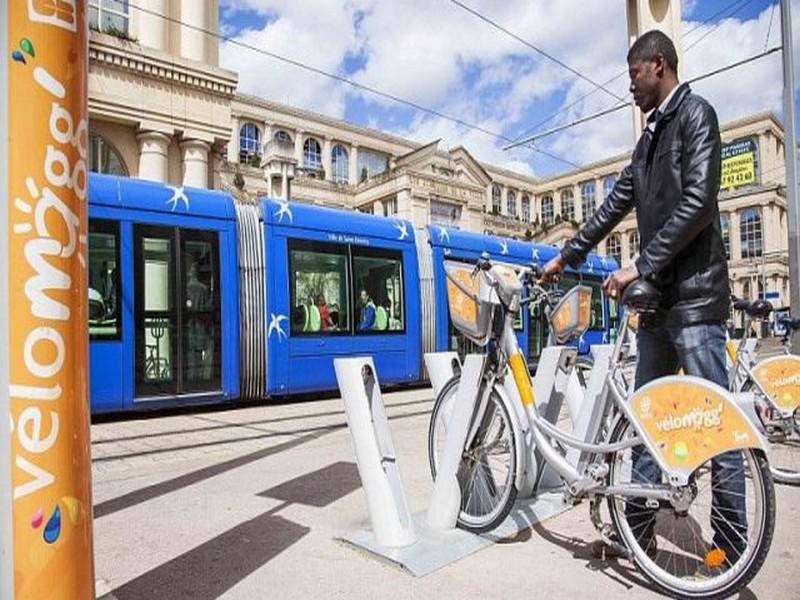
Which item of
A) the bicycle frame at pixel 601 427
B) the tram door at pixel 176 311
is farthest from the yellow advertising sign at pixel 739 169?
the bicycle frame at pixel 601 427

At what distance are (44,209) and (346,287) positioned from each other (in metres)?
8.34

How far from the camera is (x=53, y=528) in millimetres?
1724

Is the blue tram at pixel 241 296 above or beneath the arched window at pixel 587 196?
beneath

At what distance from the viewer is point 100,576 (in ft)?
9.32

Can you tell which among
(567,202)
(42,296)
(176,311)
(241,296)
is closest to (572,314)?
(42,296)

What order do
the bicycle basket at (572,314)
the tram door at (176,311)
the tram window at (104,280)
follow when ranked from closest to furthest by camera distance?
the bicycle basket at (572,314) < the tram window at (104,280) < the tram door at (176,311)

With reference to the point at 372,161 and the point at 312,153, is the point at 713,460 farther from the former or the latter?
the point at 372,161

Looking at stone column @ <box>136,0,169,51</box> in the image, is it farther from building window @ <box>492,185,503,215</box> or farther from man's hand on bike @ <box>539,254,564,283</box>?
building window @ <box>492,185,503,215</box>

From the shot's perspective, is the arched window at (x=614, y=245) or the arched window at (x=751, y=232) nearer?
the arched window at (x=751, y=232)

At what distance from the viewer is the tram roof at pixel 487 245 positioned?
11664mm

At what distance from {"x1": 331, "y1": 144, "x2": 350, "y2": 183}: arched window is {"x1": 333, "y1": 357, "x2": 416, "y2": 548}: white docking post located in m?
61.9

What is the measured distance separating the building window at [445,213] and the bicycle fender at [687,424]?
36.8m

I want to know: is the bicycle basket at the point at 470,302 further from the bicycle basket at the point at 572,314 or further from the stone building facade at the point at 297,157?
the stone building facade at the point at 297,157

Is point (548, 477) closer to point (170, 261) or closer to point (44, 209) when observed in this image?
point (44, 209)
